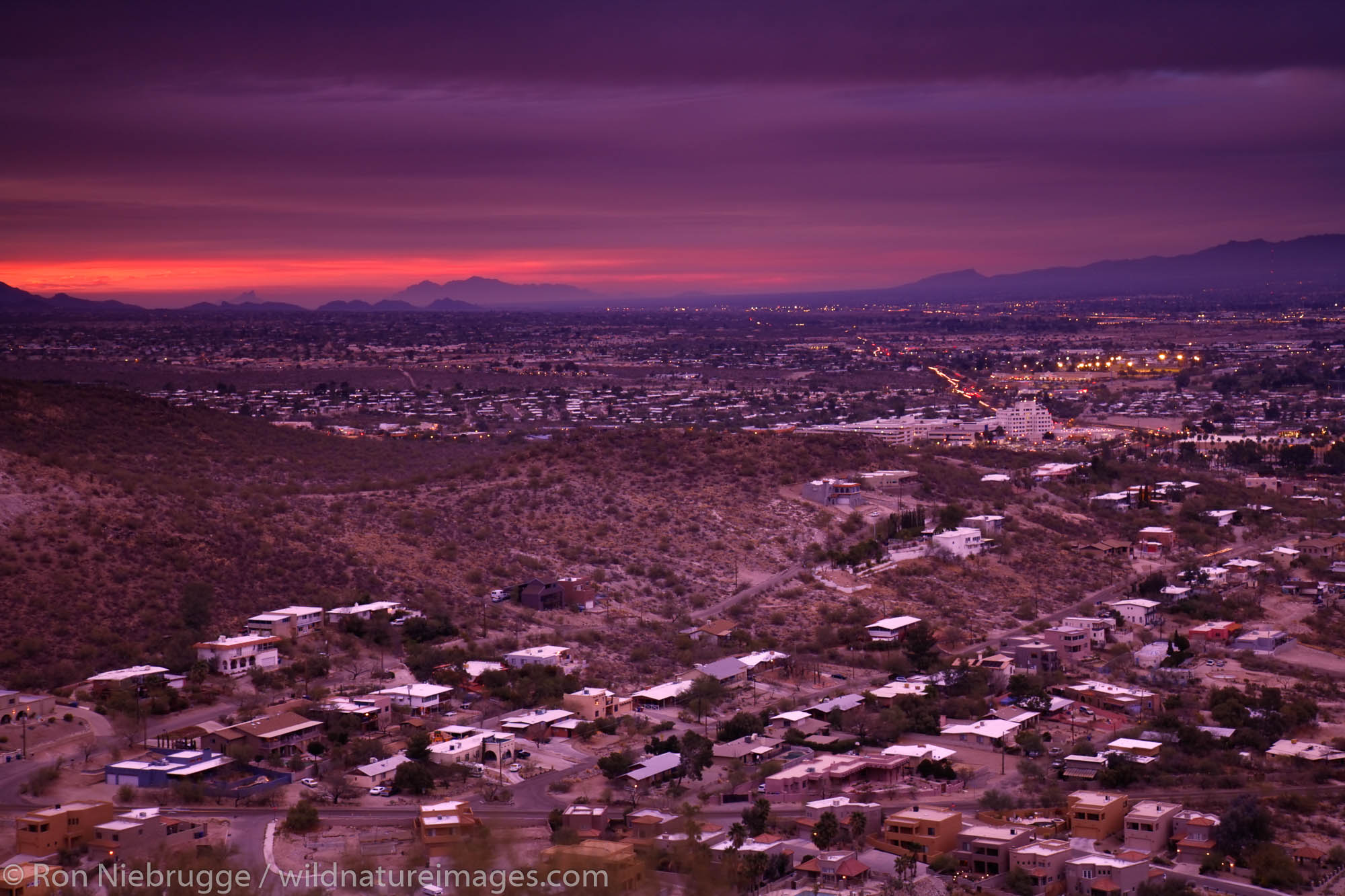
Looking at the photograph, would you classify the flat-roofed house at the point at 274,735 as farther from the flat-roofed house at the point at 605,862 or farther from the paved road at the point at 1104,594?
the paved road at the point at 1104,594

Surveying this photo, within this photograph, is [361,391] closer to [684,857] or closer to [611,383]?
[611,383]

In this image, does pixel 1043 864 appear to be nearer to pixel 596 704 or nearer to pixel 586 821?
pixel 586 821

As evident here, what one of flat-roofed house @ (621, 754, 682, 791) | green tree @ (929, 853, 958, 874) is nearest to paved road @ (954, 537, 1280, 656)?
flat-roofed house @ (621, 754, 682, 791)

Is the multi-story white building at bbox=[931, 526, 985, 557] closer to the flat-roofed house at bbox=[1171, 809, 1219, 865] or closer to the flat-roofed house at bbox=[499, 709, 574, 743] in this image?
the flat-roofed house at bbox=[499, 709, 574, 743]

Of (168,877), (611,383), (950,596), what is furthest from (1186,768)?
(611,383)

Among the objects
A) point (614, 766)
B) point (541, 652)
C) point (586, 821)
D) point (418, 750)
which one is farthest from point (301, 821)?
point (541, 652)

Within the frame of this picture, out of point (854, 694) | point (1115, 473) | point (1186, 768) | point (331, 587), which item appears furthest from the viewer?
point (1115, 473)
